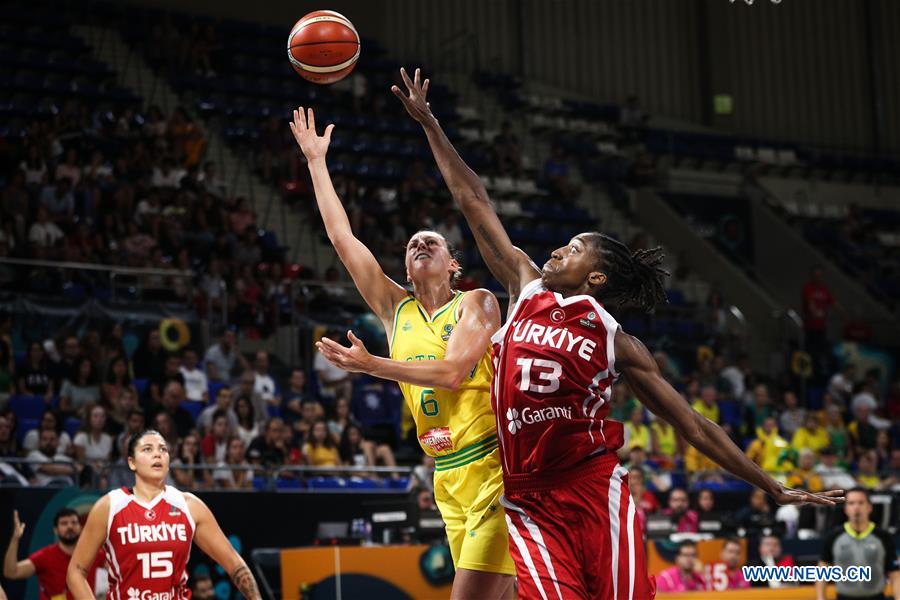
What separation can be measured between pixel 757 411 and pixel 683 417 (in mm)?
12796

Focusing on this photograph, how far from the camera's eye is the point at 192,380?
13398mm

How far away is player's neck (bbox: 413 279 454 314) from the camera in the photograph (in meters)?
5.67

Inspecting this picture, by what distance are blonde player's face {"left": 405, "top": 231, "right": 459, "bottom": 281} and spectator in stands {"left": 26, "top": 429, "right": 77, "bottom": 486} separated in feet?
20.0

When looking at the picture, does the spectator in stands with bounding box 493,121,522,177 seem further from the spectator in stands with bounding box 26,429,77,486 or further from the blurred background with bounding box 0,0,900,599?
the spectator in stands with bounding box 26,429,77,486

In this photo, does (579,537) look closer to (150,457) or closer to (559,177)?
(150,457)

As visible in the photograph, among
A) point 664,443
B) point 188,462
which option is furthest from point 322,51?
point 664,443

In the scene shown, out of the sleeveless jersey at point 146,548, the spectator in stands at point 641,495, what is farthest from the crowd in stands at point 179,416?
the sleeveless jersey at point 146,548

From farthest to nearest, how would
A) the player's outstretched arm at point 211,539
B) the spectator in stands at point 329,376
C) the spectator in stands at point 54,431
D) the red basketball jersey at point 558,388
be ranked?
the spectator in stands at point 329,376, the spectator in stands at point 54,431, the player's outstretched arm at point 211,539, the red basketball jersey at point 558,388

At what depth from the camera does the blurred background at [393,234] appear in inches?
473

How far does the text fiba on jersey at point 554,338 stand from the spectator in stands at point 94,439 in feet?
25.7

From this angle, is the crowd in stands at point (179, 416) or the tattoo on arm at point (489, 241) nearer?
the tattoo on arm at point (489, 241)

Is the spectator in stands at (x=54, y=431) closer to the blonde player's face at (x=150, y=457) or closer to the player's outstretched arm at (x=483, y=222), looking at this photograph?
the blonde player's face at (x=150, y=457)

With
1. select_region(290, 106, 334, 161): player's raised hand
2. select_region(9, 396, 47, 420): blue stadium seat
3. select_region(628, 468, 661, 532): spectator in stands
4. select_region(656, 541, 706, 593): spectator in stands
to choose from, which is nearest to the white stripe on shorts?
select_region(290, 106, 334, 161): player's raised hand

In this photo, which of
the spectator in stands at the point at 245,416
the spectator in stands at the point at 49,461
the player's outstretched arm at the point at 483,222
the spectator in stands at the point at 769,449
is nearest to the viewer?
the player's outstretched arm at the point at 483,222
